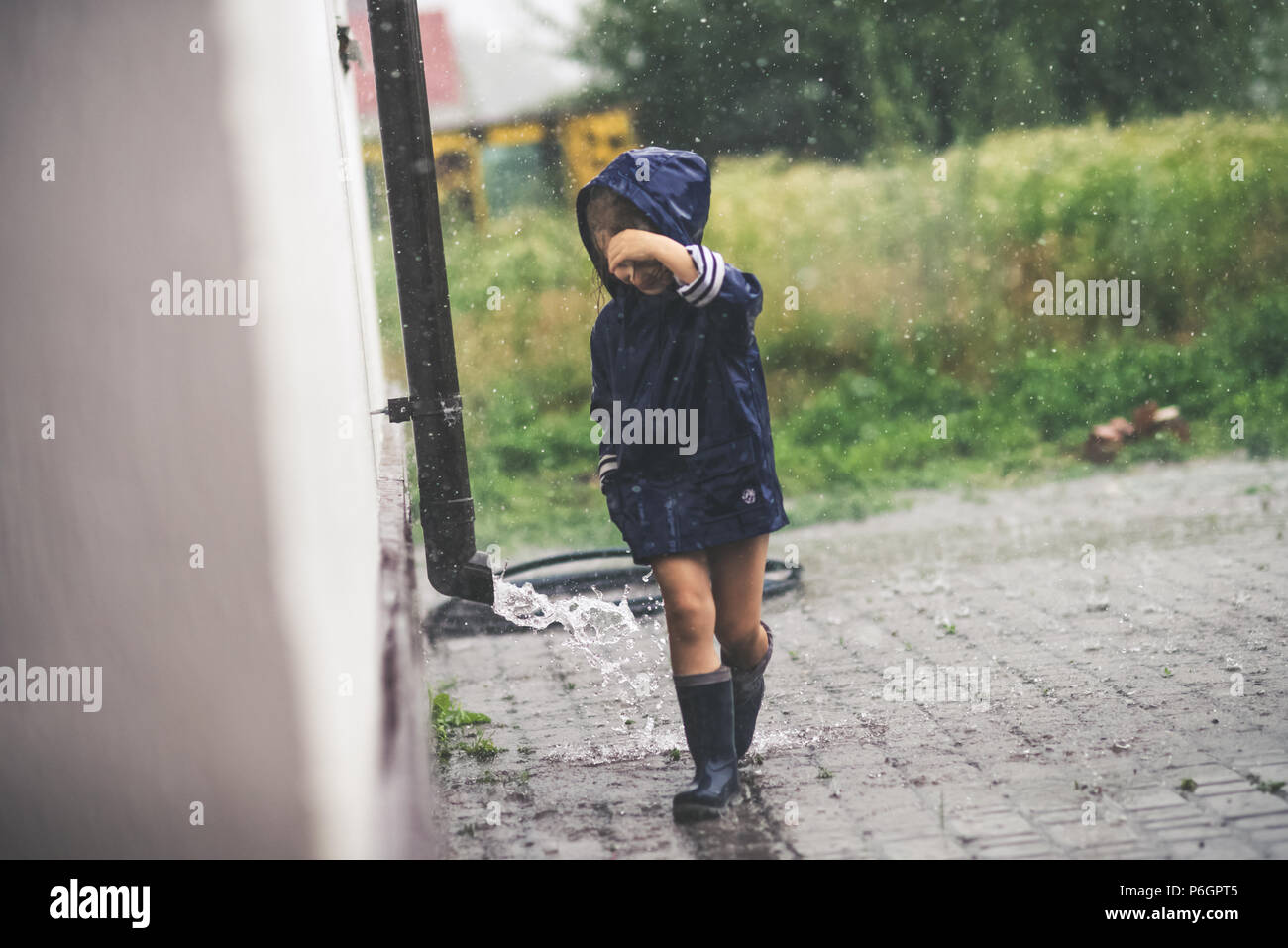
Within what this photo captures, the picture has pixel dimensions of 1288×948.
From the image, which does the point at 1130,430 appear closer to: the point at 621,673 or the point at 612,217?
the point at 621,673

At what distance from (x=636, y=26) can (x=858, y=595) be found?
28.0 feet

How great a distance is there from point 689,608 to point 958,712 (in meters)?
1.29

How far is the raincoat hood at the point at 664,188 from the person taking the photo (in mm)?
3291

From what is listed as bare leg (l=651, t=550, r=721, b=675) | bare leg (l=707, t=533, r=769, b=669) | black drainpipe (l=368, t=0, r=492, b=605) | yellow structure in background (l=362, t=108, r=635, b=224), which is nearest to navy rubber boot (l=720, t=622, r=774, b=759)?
bare leg (l=707, t=533, r=769, b=669)

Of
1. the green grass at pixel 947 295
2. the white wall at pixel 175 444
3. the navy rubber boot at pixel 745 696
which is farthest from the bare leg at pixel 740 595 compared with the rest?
the green grass at pixel 947 295

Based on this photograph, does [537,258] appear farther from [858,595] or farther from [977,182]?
[858,595]

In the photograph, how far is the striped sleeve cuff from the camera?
3189 mm

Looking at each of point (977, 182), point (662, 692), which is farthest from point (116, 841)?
point (977, 182)

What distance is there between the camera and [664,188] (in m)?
3.32

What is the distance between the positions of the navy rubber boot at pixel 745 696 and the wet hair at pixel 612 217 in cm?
108

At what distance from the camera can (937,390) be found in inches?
390

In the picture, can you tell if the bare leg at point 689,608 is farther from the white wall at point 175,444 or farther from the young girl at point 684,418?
the white wall at point 175,444

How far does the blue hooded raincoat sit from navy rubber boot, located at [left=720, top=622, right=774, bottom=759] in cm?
52

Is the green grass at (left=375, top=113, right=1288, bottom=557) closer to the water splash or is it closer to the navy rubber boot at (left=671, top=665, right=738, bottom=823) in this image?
the water splash
